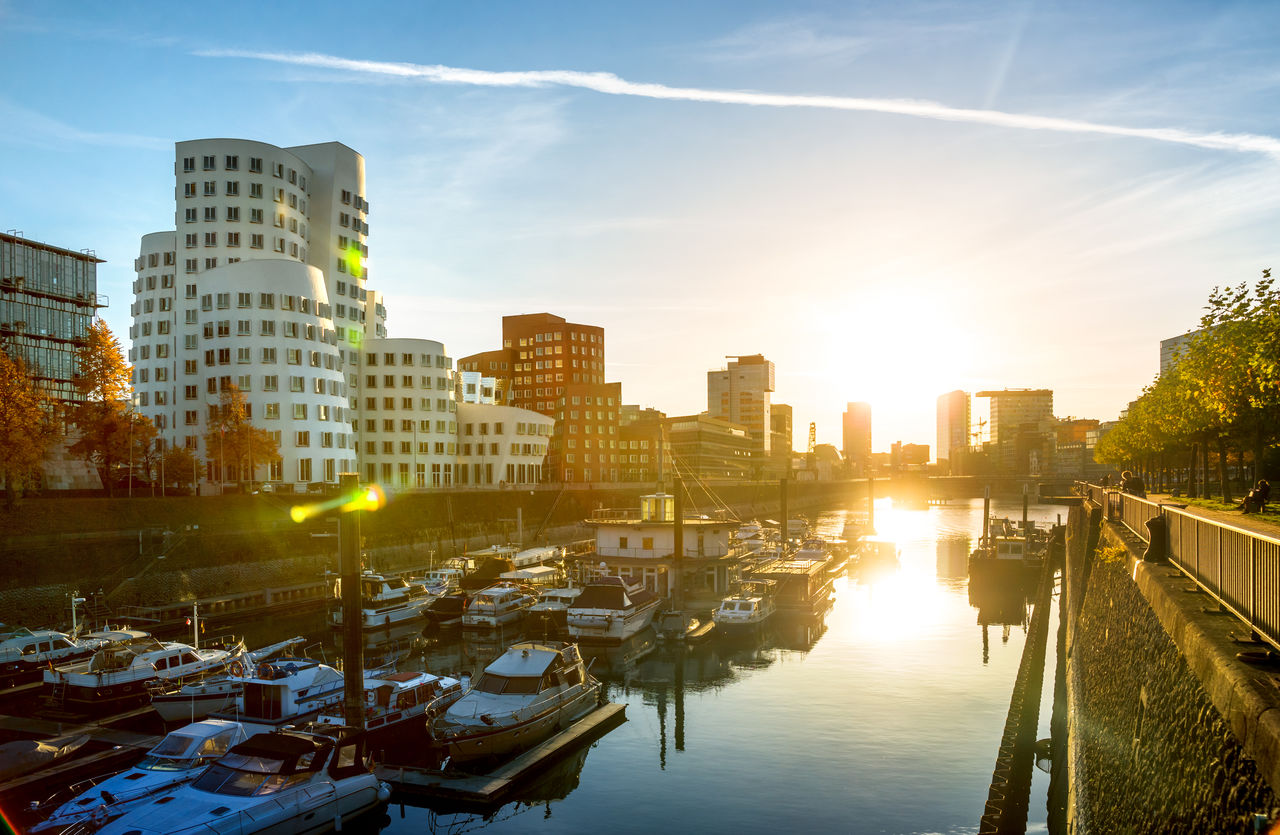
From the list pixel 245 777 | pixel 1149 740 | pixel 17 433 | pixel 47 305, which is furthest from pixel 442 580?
pixel 47 305

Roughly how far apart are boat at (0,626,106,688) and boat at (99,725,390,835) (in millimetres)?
19961

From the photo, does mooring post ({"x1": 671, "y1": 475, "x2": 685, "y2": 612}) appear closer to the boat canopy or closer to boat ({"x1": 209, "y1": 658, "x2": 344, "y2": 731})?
the boat canopy

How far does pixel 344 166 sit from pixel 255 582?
224 ft

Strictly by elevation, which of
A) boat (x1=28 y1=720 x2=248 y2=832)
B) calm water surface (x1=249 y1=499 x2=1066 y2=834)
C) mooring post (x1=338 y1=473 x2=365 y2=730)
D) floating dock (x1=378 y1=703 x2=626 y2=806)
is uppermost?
mooring post (x1=338 y1=473 x2=365 y2=730)

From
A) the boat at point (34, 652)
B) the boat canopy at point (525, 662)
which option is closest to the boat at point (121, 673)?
the boat at point (34, 652)

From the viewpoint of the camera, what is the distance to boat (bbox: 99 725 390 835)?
19.5 metres

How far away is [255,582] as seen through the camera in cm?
6272

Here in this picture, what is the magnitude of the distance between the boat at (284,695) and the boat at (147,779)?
3412mm

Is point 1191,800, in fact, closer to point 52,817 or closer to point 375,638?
point 52,817

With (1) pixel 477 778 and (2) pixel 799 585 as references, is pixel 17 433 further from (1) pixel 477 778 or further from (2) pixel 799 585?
(2) pixel 799 585

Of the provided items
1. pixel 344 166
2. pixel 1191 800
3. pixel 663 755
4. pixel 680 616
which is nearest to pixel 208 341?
pixel 344 166

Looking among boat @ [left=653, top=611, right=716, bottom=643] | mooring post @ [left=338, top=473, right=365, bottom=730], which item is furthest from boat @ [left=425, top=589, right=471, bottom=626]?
mooring post @ [left=338, top=473, right=365, bottom=730]

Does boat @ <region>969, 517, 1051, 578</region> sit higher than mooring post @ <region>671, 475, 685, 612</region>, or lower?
lower

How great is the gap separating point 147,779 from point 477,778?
30.1 feet
